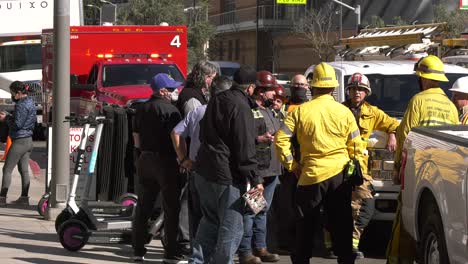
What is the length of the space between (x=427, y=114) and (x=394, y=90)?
2.92 metres

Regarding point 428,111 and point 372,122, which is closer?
point 428,111

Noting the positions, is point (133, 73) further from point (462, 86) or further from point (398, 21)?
point (398, 21)

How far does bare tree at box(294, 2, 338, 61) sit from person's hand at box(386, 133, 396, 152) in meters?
47.6

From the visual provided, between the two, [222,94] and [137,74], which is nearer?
[222,94]

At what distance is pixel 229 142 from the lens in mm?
7832

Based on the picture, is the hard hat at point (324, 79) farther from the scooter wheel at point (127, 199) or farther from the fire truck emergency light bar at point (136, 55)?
the fire truck emergency light bar at point (136, 55)

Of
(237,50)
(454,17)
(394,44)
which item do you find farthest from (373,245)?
(237,50)

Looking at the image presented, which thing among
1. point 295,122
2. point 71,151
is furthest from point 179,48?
point 295,122

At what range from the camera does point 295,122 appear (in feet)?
27.1

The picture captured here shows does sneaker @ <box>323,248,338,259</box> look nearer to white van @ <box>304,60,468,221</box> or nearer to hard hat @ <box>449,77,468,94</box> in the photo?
white van @ <box>304,60,468,221</box>

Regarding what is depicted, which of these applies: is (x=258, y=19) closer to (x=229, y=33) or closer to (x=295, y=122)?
(x=229, y=33)

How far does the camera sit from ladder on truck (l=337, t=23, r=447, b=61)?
63.8 feet

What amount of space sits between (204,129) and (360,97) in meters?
2.79

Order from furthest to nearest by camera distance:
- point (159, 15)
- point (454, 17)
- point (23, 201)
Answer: point (159, 15), point (454, 17), point (23, 201)
